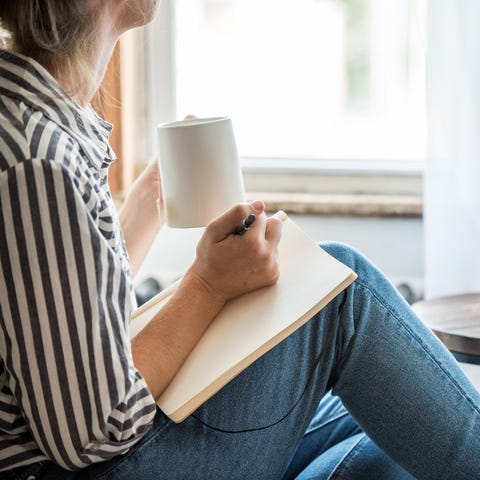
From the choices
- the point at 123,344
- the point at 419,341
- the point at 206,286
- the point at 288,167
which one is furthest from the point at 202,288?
the point at 288,167

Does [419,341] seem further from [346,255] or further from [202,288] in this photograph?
[202,288]

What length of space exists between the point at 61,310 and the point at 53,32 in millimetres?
298

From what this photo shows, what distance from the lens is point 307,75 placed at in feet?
7.20

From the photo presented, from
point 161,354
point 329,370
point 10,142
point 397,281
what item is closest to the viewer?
point 10,142

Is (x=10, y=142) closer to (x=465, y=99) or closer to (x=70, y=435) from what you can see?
(x=70, y=435)

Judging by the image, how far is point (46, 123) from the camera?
81cm

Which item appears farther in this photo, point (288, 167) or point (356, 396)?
point (288, 167)

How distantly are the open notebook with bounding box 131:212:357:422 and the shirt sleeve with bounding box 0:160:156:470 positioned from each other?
80 millimetres

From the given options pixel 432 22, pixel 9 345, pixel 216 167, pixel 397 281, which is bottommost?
pixel 397 281

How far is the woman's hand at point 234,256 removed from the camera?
902 mm

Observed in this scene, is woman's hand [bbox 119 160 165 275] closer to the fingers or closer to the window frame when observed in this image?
the fingers

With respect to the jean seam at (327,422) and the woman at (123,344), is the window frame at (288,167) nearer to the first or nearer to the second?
the jean seam at (327,422)

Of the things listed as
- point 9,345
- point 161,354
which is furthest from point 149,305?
point 9,345

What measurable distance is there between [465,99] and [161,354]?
3.77ft
